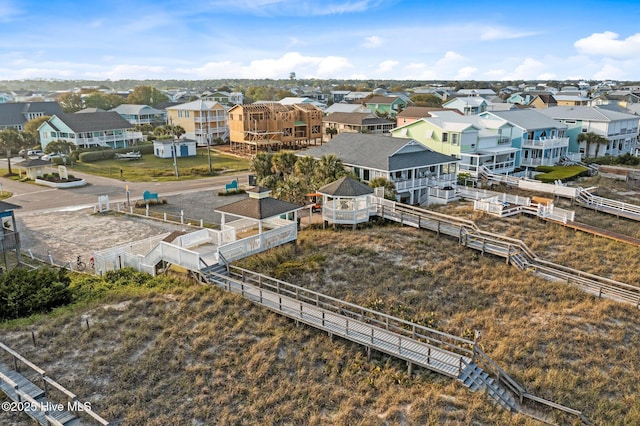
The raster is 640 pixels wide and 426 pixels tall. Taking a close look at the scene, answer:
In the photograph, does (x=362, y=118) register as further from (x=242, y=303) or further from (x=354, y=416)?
(x=354, y=416)

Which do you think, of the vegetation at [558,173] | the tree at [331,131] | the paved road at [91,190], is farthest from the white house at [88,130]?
the vegetation at [558,173]

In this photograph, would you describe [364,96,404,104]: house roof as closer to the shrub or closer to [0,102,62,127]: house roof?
[0,102,62,127]: house roof

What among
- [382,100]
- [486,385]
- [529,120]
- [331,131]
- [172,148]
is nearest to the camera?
[486,385]

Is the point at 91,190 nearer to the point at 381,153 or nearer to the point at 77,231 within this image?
the point at 77,231

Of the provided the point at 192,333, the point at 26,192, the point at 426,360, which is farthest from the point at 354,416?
the point at 26,192

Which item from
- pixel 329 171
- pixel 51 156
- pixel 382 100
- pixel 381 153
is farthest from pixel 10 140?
pixel 382 100
